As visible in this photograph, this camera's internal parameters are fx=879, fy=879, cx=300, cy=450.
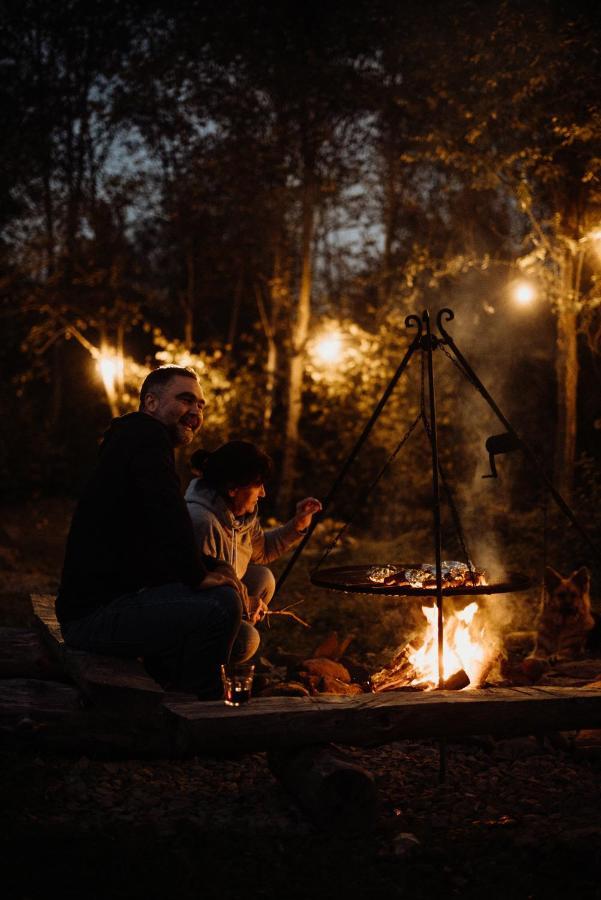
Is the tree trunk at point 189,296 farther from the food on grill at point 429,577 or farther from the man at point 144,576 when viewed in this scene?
the man at point 144,576

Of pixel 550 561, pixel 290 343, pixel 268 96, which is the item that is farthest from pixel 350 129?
pixel 550 561

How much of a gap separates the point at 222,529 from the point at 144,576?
2.63 feet

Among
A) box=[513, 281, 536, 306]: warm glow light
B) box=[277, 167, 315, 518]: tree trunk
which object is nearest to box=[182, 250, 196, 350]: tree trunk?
box=[277, 167, 315, 518]: tree trunk

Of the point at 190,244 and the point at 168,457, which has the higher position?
the point at 190,244

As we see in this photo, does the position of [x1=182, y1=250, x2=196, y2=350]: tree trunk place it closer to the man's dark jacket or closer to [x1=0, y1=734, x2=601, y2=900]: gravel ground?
the man's dark jacket

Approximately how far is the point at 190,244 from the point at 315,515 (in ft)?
37.4

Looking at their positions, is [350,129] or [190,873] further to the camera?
[350,129]

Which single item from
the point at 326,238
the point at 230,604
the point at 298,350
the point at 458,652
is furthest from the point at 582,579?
the point at 326,238

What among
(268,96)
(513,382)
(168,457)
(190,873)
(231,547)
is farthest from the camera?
(268,96)

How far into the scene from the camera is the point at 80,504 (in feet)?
13.2

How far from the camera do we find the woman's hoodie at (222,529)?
15.4 feet

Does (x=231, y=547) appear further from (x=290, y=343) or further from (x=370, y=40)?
(x=370, y=40)

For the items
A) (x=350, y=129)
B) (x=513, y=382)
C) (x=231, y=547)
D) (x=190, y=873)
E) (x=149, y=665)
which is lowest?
(x=190, y=873)

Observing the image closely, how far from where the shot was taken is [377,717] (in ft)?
12.1
